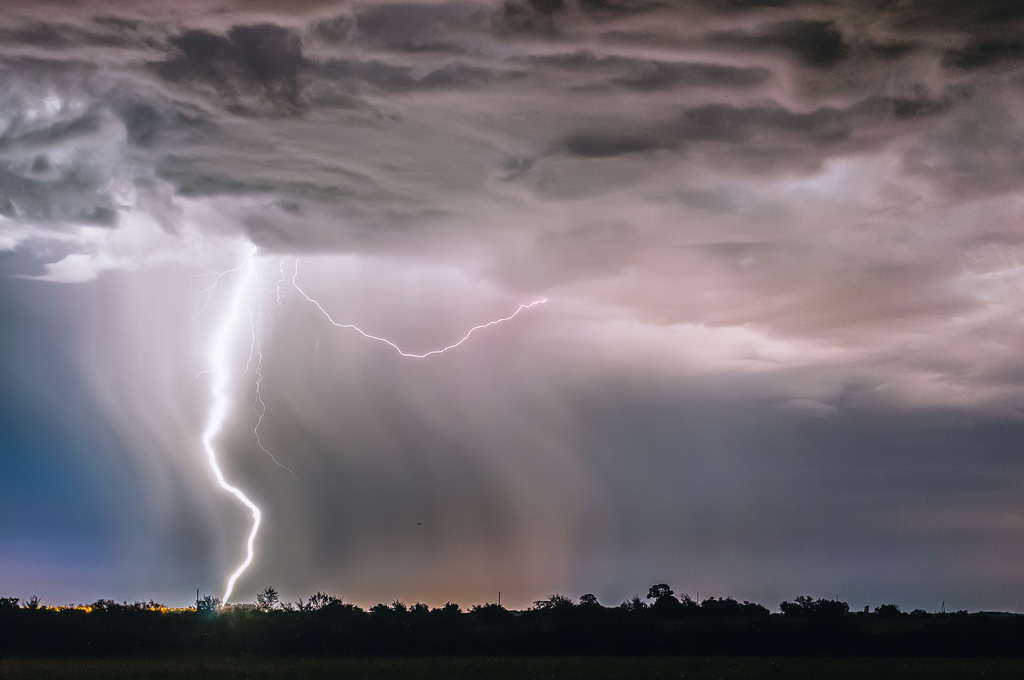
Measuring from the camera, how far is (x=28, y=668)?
35.8 metres

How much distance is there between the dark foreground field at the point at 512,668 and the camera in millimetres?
33281

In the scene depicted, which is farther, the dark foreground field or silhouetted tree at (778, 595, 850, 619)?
silhouetted tree at (778, 595, 850, 619)

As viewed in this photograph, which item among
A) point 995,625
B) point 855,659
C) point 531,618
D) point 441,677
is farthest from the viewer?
point 531,618

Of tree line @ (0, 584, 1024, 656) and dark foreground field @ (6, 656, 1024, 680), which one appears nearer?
dark foreground field @ (6, 656, 1024, 680)

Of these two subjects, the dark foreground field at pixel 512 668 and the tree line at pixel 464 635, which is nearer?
the dark foreground field at pixel 512 668

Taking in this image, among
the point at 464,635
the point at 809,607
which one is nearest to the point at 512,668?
the point at 464,635

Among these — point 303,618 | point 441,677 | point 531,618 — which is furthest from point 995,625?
point 303,618

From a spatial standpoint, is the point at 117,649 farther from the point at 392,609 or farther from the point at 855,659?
the point at 855,659

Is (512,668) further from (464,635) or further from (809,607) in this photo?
(809,607)

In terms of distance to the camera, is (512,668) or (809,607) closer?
(512,668)

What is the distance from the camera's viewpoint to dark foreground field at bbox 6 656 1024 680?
33.3m

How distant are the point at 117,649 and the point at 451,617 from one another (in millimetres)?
16361

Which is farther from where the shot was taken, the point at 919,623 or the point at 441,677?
the point at 919,623

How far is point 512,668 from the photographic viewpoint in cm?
3616
